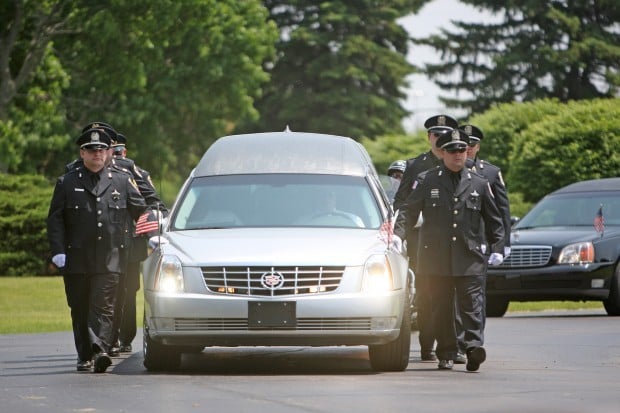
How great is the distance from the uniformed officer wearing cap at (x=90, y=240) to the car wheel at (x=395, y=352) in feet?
6.82

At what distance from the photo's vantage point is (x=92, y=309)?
13.9 metres

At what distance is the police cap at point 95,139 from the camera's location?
14.0 meters

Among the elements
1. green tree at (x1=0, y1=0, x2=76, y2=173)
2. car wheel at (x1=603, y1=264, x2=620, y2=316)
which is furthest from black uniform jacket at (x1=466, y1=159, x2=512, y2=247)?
green tree at (x1=0, y1=0, x2=76, y2=173)

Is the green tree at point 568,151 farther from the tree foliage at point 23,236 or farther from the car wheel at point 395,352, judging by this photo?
the car wheel at point 395,352

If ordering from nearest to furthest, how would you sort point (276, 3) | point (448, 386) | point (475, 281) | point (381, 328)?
1. point (448, 386)
2. point (381, 328)
3. point (475, 281)
4. point (276, 3)

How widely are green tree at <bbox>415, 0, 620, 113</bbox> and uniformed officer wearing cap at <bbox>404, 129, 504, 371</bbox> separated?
48921 mm

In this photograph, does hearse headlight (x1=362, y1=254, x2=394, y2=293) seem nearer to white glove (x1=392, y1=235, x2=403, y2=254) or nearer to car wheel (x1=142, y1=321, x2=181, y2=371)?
white glove (x1=392, y1=235, x2=403, y2=254)

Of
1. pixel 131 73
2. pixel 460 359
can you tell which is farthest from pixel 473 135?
pixel 131 73

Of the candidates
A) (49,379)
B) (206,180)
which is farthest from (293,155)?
(49,379)

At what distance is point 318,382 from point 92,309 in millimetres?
2286

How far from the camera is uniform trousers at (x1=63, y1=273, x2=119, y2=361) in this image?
13.9 meters

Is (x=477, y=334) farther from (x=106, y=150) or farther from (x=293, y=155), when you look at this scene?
(x=106, y=150)

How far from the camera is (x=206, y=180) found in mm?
14516

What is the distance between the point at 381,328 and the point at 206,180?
7.45 ft
